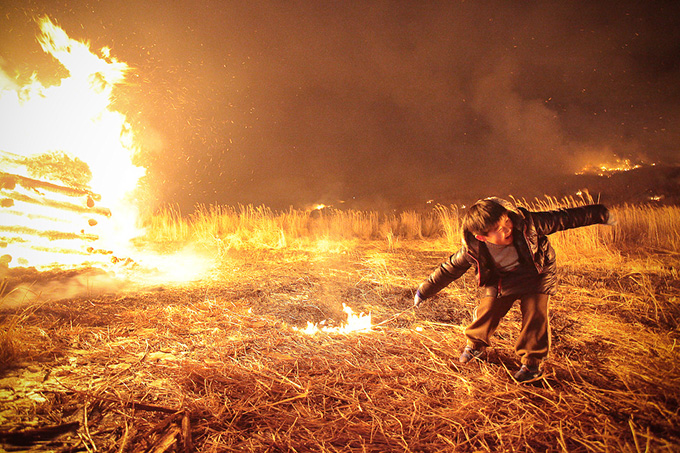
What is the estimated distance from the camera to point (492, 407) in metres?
2.08

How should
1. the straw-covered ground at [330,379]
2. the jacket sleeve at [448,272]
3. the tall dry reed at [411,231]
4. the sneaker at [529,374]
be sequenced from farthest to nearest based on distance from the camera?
the tall dry reed at [411,231] < the jacket sleeve at [448,272] < the sneaker at [529,374] < the straw-covered ground at [330,379]

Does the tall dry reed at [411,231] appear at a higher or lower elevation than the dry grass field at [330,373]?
higher

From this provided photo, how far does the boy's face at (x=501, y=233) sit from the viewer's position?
2.38m

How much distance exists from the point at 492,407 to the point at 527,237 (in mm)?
1290

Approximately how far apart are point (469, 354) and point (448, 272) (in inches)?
29.8

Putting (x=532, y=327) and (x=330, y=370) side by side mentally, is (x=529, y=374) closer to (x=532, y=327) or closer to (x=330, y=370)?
(x=532, y=327)

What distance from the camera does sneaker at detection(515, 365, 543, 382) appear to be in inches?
92.1

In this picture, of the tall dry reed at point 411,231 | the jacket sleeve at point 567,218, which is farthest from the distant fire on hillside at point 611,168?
the jacket sleeve at point 567,218

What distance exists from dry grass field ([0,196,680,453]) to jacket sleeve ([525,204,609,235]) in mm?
1155

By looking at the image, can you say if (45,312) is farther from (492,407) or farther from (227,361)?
(492,407)

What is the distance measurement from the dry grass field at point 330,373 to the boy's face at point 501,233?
109 cm

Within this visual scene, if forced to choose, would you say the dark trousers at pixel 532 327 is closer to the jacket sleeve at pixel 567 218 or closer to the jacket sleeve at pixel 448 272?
the jacket sleeve at pixel 448 272

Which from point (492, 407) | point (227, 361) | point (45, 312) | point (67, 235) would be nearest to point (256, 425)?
point (227, 361)

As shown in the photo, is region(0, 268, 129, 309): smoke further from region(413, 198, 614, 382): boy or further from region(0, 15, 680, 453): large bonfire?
region(413, 198, 614, 382): boy
